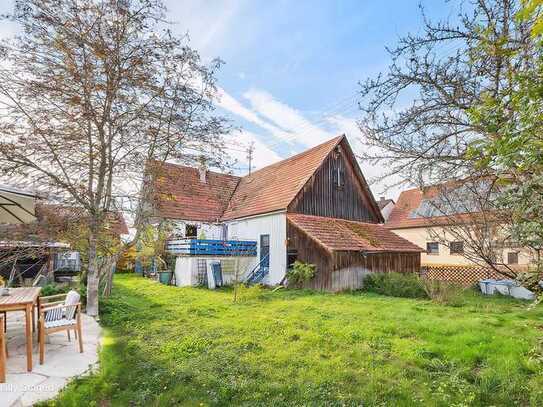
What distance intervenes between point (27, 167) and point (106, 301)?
169 inches

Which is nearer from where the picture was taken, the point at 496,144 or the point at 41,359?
the point at 496,144

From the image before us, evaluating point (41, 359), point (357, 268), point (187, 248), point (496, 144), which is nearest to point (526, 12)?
point (496, 144)

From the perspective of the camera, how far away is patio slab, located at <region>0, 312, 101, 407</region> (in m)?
3.98

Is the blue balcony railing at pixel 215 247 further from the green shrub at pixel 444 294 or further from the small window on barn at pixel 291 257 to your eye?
the green shrub at pixel 444 294

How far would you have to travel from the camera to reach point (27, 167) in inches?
313

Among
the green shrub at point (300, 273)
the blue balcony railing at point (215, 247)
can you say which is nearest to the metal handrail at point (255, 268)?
the blue balcony railing at point (215, 247)

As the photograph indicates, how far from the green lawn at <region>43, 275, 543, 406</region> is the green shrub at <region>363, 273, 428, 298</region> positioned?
4.00 meters

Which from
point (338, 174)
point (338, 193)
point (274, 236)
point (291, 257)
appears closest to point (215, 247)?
point (274, 236)

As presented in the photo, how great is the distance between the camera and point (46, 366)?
4883mm

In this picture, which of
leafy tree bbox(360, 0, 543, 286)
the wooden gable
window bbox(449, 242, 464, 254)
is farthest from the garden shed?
leafy tree bbox(360, 0, 543, 286)

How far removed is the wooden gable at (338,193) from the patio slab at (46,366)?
10.7 meters

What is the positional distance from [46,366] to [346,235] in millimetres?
12473

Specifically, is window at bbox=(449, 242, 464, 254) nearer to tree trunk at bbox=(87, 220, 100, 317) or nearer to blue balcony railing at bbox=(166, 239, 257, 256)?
tree trunk at bbox=(87, 220, 100, 317)

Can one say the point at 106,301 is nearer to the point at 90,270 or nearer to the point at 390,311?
the point at 90,270
